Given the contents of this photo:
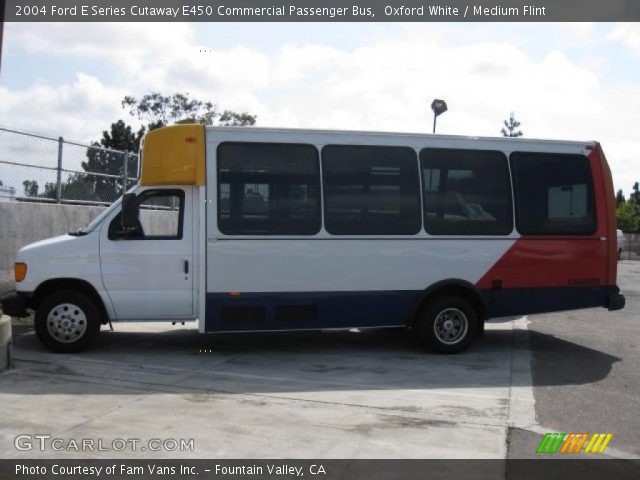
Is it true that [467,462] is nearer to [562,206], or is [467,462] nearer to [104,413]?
[104,413]

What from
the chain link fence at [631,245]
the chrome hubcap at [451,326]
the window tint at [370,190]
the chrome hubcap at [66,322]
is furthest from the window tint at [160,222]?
the chain link fence at [631,245]

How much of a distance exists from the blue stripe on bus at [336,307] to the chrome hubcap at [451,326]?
0.40 meters

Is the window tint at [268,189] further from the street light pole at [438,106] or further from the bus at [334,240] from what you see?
the street light pole at [438,106]

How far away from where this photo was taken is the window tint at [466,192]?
991 centimetres

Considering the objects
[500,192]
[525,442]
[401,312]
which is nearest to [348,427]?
[525,442]

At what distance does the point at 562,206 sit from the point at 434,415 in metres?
4.55

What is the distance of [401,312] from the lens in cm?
983

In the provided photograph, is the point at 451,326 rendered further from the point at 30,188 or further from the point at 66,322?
the point at 30,188

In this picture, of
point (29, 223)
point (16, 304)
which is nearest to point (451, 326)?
point (16, 304)

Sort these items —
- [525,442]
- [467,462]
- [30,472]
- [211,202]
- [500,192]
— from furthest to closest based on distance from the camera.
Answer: [500,192]
[211,202]
[525,442]
[467,462]
[30,472]

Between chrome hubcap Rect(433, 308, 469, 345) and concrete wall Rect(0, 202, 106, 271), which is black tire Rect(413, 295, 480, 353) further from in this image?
concrete wall Rect(0, 202, 106, 271)

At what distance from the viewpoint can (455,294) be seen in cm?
1003

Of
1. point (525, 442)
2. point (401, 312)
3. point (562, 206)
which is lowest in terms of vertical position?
point (525, 442)

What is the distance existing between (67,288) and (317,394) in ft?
11.9
